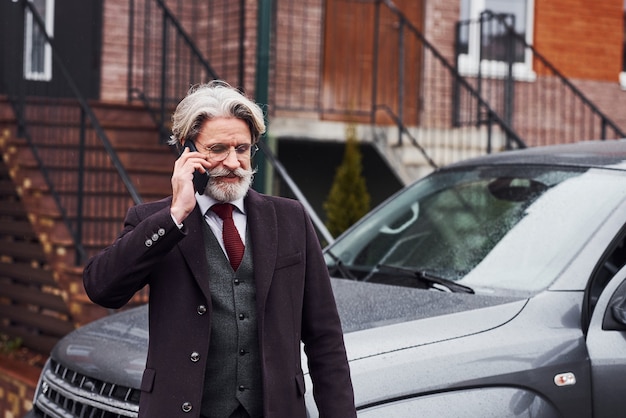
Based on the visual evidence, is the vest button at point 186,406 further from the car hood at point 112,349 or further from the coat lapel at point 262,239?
the car hood at point 112,349

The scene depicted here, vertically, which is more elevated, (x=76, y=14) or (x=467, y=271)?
(x=76, y=14)

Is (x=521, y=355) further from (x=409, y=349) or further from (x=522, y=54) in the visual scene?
(x=522, y=54)

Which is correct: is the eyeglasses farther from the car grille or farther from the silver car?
the car grille

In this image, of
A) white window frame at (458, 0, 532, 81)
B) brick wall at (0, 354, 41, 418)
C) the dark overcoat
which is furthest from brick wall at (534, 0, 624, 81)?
the dark overcoat

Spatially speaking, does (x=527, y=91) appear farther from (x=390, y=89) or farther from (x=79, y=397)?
(x=79, y=397)

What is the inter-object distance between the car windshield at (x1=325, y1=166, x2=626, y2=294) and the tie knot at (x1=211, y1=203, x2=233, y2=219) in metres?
1.42

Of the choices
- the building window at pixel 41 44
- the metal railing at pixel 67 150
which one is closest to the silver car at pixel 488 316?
the metal railing at pixel 67 150

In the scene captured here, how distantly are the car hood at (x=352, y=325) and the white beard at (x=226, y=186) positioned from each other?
853mm

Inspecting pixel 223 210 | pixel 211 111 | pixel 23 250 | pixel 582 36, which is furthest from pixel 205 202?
pixel 582 36

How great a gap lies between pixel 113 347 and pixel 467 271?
141cm

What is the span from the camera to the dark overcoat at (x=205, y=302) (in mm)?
2836

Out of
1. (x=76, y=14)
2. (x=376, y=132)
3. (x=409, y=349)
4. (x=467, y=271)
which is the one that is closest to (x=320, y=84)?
(x=376, y=132)

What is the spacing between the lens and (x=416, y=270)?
4.52 metres

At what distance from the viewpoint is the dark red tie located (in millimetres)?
2961
